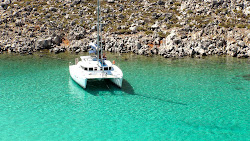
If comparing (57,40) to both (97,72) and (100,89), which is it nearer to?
(97,72)

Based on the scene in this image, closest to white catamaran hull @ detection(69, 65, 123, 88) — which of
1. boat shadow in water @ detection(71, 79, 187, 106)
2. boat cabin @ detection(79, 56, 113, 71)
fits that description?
boat shadow in water @ detection(71, 79, 187, 106)

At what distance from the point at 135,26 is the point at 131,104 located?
45.7 metres

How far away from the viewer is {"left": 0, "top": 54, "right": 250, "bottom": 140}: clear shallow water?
23891mm

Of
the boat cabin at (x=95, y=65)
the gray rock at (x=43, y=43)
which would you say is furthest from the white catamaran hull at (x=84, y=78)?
the gray rock at (x=43, y=43)

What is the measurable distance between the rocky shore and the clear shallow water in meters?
15.4

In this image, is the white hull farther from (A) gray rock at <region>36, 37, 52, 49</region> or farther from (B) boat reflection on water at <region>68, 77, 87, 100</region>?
(A) gray rock at <region>36, 37, 52, 49</region>

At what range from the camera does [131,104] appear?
99.7 ft

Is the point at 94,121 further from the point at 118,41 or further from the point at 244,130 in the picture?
the point at 118,41

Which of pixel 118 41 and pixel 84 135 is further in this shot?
pixel 118 41

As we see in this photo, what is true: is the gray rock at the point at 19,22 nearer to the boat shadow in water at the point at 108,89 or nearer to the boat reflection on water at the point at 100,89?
the boat reflection on water at the point at 100,89

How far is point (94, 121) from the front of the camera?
26.1 metres

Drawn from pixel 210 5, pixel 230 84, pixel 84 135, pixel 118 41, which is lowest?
pixel 84 135

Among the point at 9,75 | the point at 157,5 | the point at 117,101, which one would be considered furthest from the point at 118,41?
the point at 117,101

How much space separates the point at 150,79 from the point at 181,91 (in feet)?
22.2
